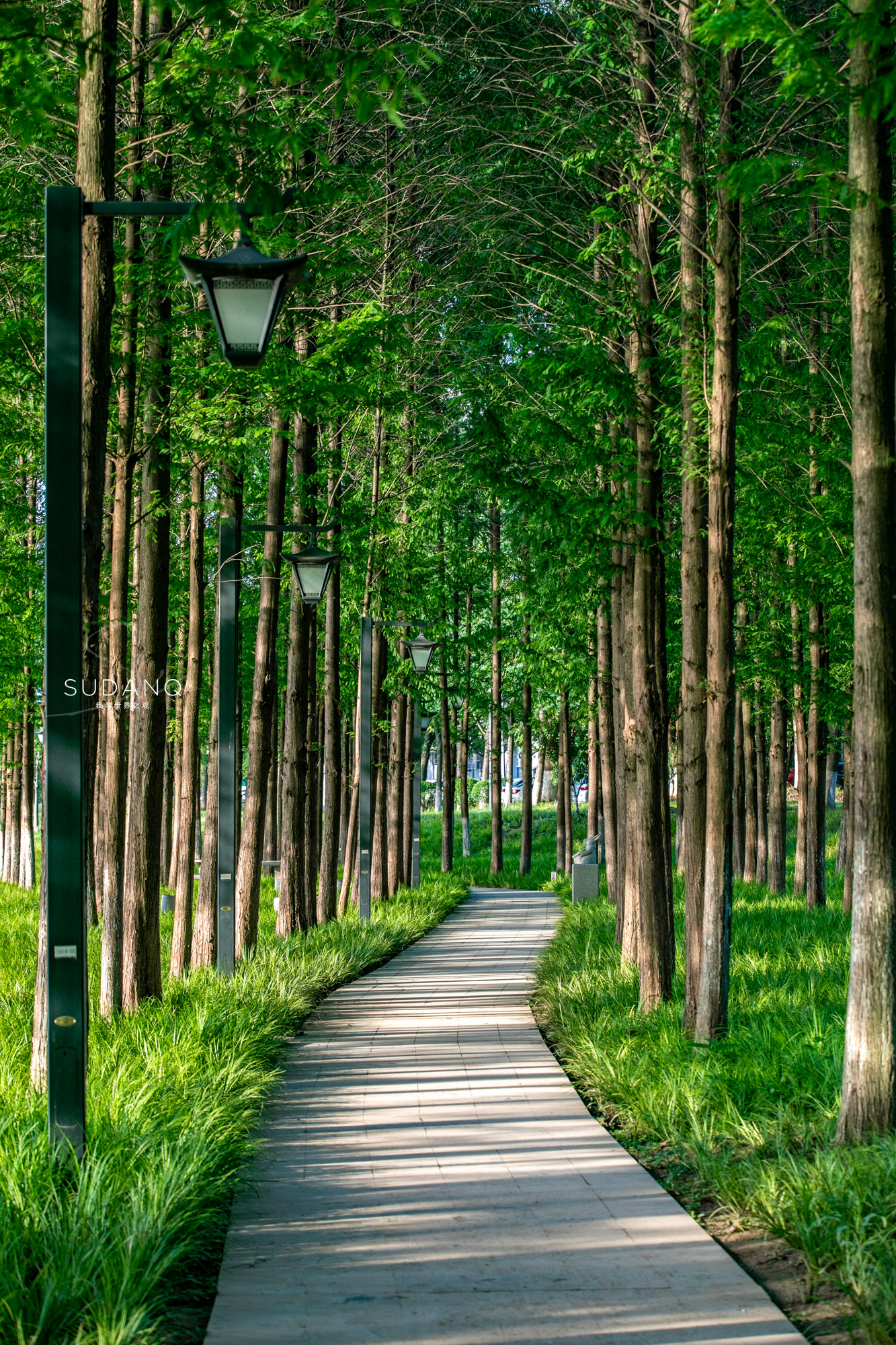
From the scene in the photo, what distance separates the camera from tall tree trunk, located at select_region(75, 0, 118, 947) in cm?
739

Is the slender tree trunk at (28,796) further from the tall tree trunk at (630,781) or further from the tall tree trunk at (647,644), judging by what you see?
the tall tree trunk at (647,644)

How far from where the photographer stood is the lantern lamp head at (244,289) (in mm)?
5875

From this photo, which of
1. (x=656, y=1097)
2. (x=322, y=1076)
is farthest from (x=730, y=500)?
(x=322, y=1076)

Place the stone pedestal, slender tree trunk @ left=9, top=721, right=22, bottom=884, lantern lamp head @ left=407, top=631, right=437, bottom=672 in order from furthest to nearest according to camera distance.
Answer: slender tree trunk @ left=9, top=721, right=22, bottom=884 → the stone pedestal → lantern lamp head @ left=407, top=631, right=437, bottom=672

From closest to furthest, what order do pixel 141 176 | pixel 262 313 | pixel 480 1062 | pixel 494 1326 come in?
pixel 494 1326 → pixel 262 313 → pixel 141 176 → pixel 480 1062

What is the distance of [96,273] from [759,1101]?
637 cm

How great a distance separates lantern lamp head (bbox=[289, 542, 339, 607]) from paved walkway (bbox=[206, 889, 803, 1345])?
5425mm

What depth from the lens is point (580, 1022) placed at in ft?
34.0

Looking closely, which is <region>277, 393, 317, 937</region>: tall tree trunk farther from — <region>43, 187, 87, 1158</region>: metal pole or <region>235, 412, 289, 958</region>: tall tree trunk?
<region>43, 187, 87, 1158</region>: metal pole

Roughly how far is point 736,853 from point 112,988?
23.4m

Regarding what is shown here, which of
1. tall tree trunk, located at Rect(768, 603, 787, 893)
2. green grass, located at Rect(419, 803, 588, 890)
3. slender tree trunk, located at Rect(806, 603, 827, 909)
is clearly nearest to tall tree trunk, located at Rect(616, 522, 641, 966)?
slender tree trunk, located at Rect(806, 603, 827, 909)

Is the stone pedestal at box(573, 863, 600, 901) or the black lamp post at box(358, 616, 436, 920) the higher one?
the black lamp post at box(358, 616, 436, 920)

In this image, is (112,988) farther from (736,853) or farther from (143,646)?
(736,853)

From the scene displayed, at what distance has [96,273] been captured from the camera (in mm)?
7789
